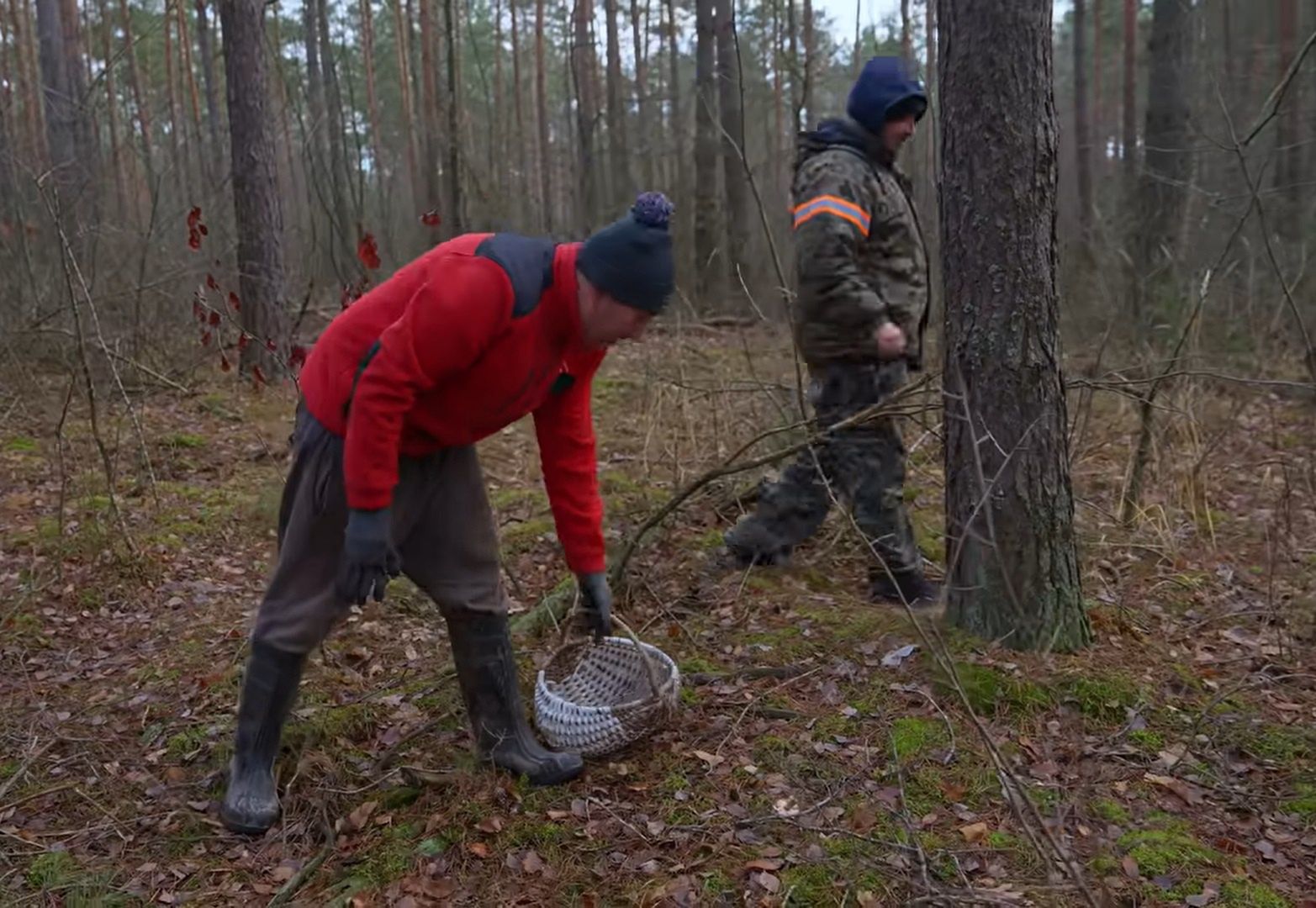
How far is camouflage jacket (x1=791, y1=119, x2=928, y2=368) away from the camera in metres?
4.10

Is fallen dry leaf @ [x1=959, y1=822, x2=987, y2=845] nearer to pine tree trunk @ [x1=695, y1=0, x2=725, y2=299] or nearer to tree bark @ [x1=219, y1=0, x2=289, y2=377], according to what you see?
tree bark @ [x1=219, y1=0, x2=289, y2=377]

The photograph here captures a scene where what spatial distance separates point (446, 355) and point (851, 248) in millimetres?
2085

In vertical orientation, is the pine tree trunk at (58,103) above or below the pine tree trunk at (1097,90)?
below

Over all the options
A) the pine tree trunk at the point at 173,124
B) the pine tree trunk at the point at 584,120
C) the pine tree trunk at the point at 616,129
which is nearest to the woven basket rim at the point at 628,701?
the pine tree trunk at the point at 173,124

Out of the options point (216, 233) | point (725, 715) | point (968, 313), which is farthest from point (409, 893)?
point (216, 233)

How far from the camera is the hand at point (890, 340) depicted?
412 cm

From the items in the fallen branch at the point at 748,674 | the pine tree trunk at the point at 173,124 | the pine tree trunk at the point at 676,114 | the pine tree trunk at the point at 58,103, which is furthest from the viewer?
the pine tree trunk at the point at 676,114

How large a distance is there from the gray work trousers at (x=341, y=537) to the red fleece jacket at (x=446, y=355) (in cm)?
11

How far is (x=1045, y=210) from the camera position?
11.0 feet

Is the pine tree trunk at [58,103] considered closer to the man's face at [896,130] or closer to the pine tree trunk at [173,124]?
the pine tree trunk at [173,124]

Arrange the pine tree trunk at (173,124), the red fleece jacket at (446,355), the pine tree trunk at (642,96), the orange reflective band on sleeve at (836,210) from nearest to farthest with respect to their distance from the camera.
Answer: the red fleece jacket at (446,355), the orange reflective band on sleeve at (836,210), the pine tree trunk at (173,124), the pine tree trunk at (642,96)

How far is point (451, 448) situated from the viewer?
9.99 ft

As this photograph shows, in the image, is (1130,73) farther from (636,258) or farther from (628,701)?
(636,258)

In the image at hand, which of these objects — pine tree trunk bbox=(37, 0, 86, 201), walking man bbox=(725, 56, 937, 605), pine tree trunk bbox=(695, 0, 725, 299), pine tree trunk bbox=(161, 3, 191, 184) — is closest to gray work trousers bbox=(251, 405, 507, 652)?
walking man bbox=(725, 56, 937, 605)
